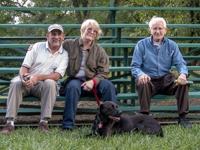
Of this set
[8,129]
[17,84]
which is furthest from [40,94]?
[8,129]

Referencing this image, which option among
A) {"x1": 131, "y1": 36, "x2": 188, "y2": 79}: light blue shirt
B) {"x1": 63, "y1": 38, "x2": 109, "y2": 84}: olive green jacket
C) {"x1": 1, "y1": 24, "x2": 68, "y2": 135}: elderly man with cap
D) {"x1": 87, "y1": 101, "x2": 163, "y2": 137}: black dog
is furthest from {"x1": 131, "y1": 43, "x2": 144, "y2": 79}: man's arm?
{"x1": 1, "y1": 24, "x2": 68, "y2": 135}: elderly man with cap

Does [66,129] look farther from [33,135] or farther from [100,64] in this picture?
Result: [100,64]

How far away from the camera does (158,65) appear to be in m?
5.18

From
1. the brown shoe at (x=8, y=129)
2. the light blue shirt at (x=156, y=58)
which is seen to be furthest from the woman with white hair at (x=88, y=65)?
the brown shoe at (x=8, y=129)

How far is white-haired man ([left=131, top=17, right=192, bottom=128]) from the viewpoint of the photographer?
4.90 m

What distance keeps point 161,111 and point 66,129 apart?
77.9 inches

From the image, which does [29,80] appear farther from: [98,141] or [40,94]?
[98,141]

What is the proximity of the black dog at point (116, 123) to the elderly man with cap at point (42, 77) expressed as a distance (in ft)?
2.34

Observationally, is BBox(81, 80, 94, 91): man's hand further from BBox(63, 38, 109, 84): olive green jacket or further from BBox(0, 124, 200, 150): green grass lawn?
BBox(0, 124, 200, 150): green grass lawn

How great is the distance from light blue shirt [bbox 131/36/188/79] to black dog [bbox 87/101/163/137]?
101cm

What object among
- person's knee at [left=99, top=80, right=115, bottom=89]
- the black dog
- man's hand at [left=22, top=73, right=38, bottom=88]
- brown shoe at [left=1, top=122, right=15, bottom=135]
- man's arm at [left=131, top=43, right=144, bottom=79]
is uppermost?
man's arm at [left=131, top=43, right=144, bottom=79]

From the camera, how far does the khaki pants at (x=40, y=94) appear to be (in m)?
4.51

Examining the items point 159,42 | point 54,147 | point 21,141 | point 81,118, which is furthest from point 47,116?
point 159,42

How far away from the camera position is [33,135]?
4.19m
